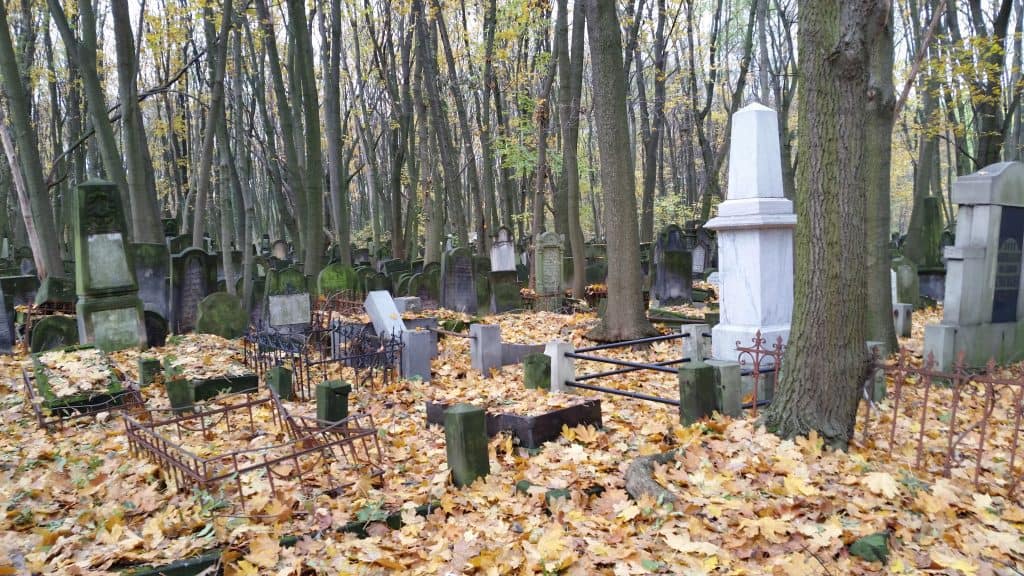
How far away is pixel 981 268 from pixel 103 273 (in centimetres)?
1148

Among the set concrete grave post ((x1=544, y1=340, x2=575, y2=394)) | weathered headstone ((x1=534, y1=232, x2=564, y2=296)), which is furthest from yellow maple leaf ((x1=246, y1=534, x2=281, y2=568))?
weathered headstone ((x1=534, y1=232, x2=564, y2=296))

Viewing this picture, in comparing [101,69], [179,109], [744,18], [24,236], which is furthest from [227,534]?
[744,18]

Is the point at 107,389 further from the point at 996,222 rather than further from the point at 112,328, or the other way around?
the point at 996,222

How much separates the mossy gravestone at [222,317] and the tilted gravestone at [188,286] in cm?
41

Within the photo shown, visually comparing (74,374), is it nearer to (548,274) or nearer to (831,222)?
(831,222)

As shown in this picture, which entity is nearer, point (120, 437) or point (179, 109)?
point (120, 437)

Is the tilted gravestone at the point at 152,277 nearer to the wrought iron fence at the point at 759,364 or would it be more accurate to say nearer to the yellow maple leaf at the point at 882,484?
the wrought iron fence at the point at 759,364

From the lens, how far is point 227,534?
12.4 feet

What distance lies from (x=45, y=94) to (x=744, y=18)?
105 feet

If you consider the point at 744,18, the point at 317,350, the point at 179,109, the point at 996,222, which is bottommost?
the point at 317,350

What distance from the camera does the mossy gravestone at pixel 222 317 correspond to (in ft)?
34.8

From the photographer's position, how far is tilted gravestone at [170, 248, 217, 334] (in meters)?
11.0

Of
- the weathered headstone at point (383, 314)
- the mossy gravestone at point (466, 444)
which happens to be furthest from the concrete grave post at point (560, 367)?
the weathered headstone at point (383, 314)

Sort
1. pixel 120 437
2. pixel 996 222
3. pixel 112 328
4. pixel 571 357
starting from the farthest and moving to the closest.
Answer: pixel 112 328, pixel 996 222, pixel 571 357, pixel 120 437
